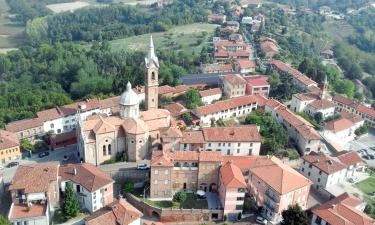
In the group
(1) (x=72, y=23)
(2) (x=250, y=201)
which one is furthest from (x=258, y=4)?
(2) (x=250, y=201)

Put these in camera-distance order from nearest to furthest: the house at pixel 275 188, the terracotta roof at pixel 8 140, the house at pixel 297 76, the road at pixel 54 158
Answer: the house at pixel 275 188, the road at pixel 54 158, the terracotta roof at pixel 8 140, the house at pixel 297 76

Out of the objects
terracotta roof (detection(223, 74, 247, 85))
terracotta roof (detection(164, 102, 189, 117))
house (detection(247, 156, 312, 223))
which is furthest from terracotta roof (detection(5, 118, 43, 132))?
house (detection(247, 156, 312, 223))

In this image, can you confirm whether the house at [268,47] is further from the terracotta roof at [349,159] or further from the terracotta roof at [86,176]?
the terracotta roof at [86,176]

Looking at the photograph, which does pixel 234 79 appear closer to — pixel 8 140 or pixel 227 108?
pixel 227 108

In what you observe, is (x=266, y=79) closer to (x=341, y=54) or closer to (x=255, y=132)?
(x=255, y=132)

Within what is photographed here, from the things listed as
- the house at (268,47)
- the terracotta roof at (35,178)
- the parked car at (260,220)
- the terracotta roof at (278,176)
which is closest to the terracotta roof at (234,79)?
the terracotta roof at (278,176)
